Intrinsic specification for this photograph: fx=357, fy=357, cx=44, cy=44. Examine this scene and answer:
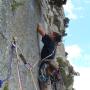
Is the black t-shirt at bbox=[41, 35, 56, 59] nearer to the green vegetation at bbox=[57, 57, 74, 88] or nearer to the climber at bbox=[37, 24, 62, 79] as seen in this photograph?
the climber at bbox=[37, 24, 62, 79]

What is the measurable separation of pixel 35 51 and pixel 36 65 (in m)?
0.59

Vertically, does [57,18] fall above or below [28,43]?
above

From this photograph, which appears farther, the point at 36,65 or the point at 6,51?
the point at 36,65

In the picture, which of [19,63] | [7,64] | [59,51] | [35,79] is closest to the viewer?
[7,64]

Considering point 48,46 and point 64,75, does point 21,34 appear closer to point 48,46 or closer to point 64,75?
point 48,46

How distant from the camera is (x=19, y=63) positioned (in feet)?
39.2

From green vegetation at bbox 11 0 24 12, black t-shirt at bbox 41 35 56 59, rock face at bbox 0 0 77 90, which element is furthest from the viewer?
black t-shirt at bbox 41 35 56 59

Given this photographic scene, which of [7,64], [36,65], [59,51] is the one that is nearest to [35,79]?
[36,65]

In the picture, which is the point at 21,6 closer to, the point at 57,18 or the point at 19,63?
the point at 19,63

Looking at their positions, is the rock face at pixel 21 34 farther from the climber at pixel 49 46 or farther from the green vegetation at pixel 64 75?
the green vegetation at pixel 64 75

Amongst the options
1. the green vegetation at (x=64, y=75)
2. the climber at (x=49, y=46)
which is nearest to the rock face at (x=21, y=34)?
the climber at (x=49, y=46)

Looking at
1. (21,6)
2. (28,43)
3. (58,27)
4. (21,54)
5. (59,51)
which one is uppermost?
(58,27)

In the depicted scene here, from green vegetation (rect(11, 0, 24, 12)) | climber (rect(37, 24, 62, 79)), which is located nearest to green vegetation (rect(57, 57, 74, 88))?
climber (rect(37, 24, 62, 79))

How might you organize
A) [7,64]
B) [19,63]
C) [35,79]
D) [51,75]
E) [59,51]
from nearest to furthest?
[7,64], [19,63], [35,79], [51,75], [59,51]
